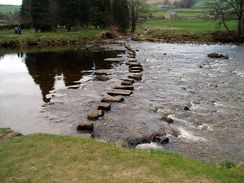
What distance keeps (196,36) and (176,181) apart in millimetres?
57712

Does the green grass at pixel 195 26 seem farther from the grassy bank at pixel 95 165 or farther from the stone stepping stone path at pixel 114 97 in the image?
the grassy bank at pixel 95 165

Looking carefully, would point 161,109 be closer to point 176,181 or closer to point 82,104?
point 82,104

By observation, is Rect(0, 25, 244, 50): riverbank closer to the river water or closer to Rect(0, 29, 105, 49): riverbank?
Rect(0, 29, 105, 49): riverbank

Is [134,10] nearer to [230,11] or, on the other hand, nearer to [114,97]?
[230,11]

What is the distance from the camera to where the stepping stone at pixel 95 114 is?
18.4 m

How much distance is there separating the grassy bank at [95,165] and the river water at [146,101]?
2630mm

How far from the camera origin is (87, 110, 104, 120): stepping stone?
60.3 feet

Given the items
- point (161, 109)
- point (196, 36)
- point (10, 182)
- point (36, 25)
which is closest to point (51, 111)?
point (161, 109)

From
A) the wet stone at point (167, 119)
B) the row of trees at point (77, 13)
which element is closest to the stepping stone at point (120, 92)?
the wet stone at point (167, 119)

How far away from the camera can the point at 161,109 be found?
789 inches

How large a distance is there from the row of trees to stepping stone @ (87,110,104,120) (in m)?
56.3

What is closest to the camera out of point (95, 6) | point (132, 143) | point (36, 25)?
point (132, 143)

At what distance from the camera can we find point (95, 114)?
18594mm

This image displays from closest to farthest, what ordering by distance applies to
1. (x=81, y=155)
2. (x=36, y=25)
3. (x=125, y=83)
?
(x=81, y=155) < (x=125, y=83) < (x=36, y=25)
